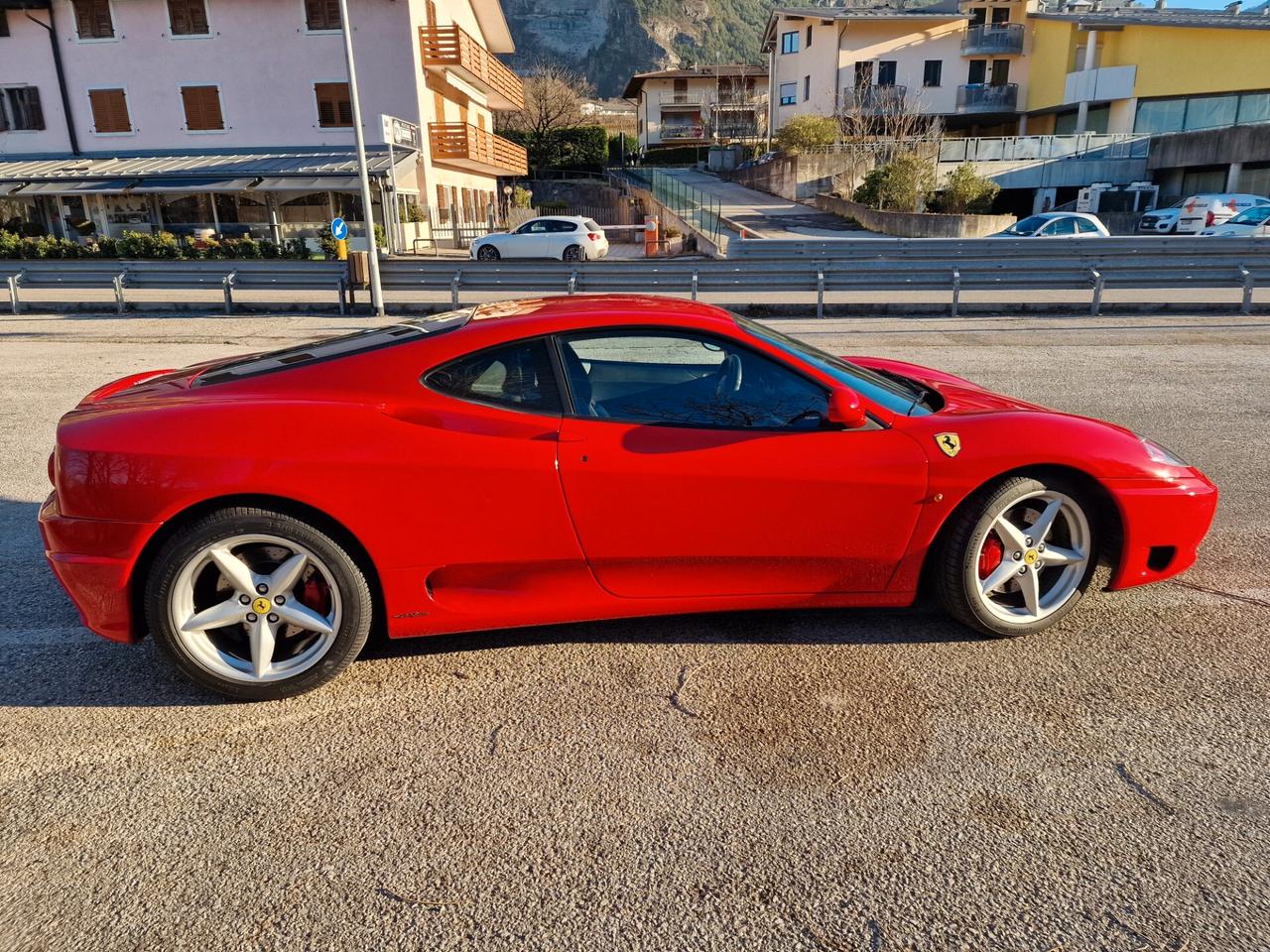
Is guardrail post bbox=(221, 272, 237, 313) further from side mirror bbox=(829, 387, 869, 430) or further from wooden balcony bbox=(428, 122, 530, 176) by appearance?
wooden balcony bbox=(428, 122, 530, 176)

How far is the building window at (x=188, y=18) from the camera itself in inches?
1241

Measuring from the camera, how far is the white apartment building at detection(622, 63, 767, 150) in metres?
67.1

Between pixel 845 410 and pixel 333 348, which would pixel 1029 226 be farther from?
pixel 333 348

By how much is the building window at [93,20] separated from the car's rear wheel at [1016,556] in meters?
38.8

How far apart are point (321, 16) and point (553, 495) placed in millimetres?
34688

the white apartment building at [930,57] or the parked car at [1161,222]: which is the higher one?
the white apartment building at [930,57]

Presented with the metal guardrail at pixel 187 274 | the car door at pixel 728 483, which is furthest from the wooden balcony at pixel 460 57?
the car door at pixel 728 483

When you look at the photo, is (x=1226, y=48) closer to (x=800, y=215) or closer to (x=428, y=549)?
(x=800, y=215)

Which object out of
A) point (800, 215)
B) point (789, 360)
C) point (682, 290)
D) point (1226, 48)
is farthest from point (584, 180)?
point (789, 360)

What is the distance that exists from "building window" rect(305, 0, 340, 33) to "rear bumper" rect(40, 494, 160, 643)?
111 feet

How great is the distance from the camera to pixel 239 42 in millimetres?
31750

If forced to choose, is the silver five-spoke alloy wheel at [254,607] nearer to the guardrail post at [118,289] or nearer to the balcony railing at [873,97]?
the guardrail post at [118,289]

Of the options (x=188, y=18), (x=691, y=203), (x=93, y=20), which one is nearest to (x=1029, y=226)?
(x=691, y=203)

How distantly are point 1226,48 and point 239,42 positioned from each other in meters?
42.2
